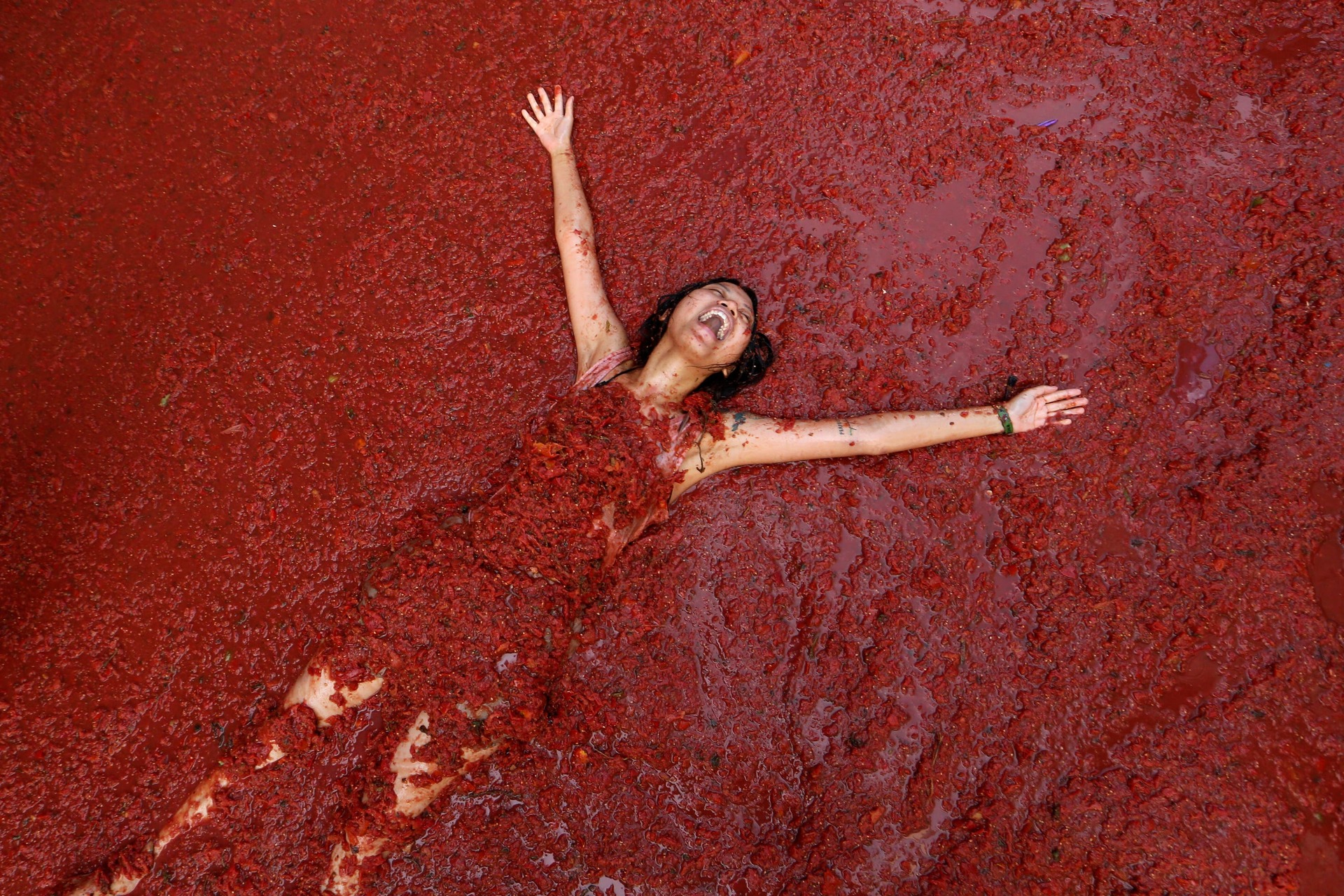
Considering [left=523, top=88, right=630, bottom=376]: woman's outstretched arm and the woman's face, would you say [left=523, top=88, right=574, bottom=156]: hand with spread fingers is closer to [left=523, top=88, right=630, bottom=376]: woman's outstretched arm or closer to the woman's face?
[left=523, top=88, right=630, bottom=376]: woman's outstretched arm

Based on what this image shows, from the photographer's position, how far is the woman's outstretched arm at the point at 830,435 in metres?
2.71

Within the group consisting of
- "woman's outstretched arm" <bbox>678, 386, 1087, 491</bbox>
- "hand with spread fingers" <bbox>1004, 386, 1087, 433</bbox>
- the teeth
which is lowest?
"hand with spread fingers" <bbox>1004, 386, 1087, 433</bbox>

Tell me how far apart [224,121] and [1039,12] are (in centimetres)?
388

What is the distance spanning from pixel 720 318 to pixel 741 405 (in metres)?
0.65

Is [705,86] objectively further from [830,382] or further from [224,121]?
[224,121]

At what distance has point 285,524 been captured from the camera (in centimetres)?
308

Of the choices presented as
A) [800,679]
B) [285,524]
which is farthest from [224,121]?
[800,679]

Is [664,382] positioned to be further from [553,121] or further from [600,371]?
[553,121]

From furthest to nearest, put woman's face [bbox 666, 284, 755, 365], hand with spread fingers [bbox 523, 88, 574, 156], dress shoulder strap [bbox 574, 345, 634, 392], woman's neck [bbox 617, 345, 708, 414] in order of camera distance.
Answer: hand with spread fingers [bbox 523, 88, 574, 156] < dress shoulder strap [bbox 574, 345, 634, 392] < woman's neck [bbox 617, 345, 708, 414] < woman's face [bbox 666, 284, 755, 365]

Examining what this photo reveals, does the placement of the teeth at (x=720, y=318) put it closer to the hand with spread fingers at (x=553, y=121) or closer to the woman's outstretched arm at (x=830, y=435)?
the woman's outstretched arm at (x=830, y=435)

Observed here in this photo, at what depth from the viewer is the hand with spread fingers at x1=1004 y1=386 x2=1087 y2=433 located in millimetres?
2869

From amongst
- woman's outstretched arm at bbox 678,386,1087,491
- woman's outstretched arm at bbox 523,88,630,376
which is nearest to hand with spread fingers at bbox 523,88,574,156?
woman's outstretched arm at bbox 523,88,630,376

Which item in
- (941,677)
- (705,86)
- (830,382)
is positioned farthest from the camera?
(705,86)

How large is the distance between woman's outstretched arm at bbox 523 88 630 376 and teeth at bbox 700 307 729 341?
462 millimetres
